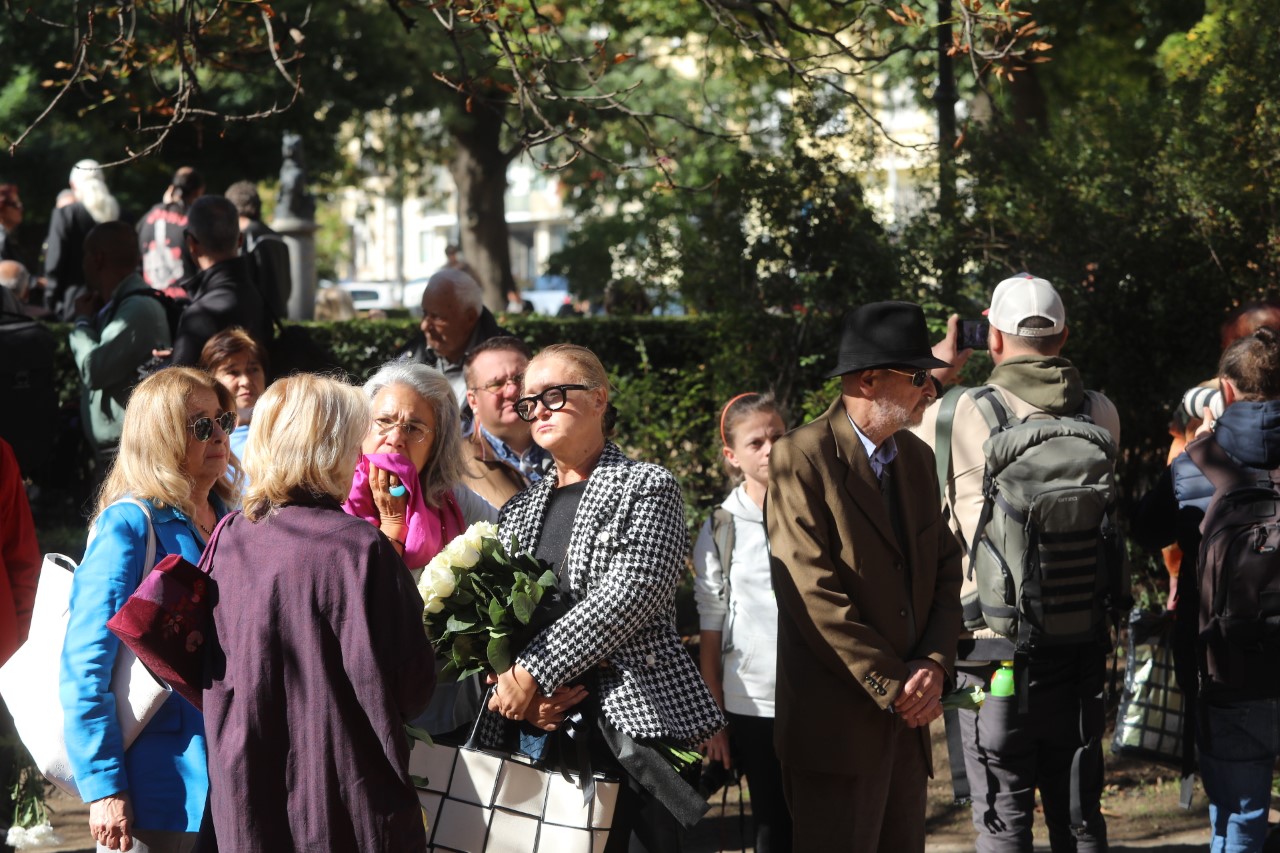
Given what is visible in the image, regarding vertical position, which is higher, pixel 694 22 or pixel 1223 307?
pixel 694 22

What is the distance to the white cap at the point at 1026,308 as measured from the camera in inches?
191

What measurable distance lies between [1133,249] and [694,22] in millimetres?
8175

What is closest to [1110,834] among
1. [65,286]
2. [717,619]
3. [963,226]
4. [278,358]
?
[717,619]

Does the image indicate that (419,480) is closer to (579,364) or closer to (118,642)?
(579,364)

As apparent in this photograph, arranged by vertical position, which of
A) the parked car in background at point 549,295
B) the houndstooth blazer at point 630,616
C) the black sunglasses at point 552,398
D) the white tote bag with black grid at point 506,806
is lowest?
the white tote bag with black grid at point 506,806

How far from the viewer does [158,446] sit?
376 centimetres

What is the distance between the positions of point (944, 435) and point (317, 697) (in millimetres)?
2547

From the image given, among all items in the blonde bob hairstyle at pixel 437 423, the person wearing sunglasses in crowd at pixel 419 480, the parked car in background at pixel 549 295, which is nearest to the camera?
the person wearing sunglasses in crowd at pixel 419 480

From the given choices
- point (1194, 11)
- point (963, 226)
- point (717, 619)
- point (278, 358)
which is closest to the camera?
point (717, 619)

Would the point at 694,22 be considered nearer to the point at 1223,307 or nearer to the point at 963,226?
the point at 963,226

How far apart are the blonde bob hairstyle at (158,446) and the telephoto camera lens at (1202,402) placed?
12.8 feet

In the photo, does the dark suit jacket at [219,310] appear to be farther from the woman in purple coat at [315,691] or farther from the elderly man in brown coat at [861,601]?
the woman in purple coat at [315,691]

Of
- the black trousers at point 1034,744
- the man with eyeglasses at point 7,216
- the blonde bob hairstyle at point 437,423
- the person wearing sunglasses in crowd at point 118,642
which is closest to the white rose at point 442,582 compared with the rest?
the person wearing sunglasses in crowd at point 118,642

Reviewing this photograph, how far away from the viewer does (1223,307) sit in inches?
316
